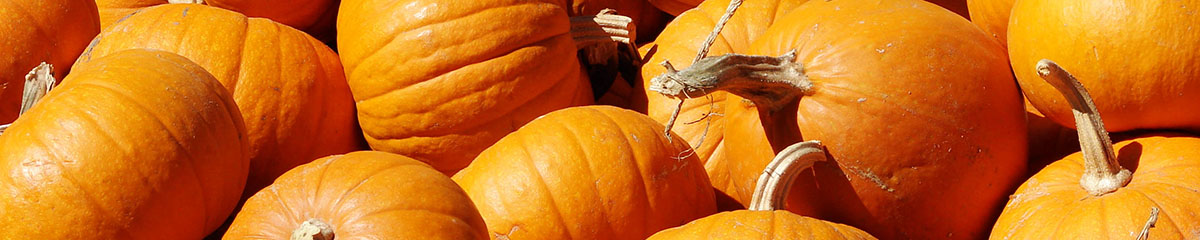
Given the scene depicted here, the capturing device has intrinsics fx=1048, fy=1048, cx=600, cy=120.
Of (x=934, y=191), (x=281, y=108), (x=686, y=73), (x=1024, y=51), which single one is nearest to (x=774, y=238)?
(x=686, y=73)

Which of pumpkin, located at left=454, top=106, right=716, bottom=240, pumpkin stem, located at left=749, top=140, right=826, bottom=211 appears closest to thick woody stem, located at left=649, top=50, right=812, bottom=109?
pumpkin stem, located at left=749, top=140, right=826, bottom=211

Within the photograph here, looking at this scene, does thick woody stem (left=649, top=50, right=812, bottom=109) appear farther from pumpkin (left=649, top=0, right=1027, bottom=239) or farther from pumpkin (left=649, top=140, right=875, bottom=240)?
pumpkin (left=649, top=140, right=875, bottom=240)

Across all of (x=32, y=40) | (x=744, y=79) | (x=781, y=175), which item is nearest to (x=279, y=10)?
(x=32, y=40)

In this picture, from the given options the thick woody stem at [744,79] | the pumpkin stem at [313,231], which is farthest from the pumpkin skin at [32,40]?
the thick woody stem at [744,79]

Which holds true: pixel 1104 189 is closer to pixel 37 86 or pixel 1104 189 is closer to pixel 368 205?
pixel 368 205

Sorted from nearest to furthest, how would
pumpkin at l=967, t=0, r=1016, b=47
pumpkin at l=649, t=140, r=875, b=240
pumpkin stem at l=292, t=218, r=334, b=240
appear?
pumpkin at l=649, t=140, r=875, b=240 < pumpkin stem at l=292, t=218, r=334, b=240 < pumpkin at l=967, t=0, r=1016, b=47

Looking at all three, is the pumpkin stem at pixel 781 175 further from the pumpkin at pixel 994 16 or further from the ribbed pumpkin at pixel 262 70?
the ribbed pumpkin at pixel 262 70

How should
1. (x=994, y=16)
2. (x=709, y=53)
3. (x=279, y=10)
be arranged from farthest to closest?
(x=279, y=10) < (x=709, y=53) < (x=994, y=16)
